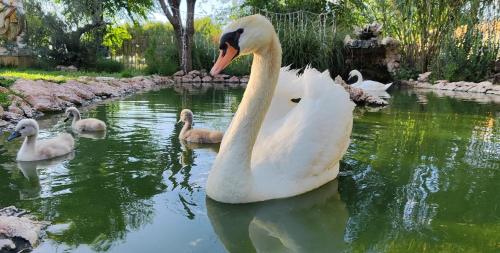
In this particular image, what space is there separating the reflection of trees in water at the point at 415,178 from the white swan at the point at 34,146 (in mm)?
3206

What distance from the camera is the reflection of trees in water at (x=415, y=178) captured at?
3.57 m

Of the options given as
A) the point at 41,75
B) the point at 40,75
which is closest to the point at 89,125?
the point at 40,75

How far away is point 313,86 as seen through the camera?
4.66 m

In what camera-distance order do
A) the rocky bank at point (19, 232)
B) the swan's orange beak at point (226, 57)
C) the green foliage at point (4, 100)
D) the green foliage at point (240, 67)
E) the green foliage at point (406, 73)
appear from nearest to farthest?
the rocky bank at point (19, 232)
the swan's orange beak at point (226, 57)
the green foliage at point (4, 100)
the green foliage at point (240, 67)
the green foliage at point (406, 73)

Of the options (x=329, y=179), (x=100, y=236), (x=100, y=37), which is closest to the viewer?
(x=100, y=236)

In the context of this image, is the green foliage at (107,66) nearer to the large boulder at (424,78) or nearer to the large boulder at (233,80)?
the large boulder at (233,80)

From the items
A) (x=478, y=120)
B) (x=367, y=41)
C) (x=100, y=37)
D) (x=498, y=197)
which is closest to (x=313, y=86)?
(x=498, y=197)

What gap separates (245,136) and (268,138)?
716mm

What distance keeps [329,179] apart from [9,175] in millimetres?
3115

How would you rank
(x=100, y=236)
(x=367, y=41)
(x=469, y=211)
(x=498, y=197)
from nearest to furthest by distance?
(x=100, y=236)
(x=469, y=211)
(x=498, y=197)
(x=367, y=41)

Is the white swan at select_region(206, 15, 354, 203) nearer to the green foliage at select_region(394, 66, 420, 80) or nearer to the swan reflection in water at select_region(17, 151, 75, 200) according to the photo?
the swan reflection in water at select_region(17, 151, 75, 200)

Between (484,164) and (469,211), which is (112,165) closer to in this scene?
(469,211)

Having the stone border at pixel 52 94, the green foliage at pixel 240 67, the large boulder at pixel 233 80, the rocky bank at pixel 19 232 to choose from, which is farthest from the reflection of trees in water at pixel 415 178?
the green foliage at pixel 240 67

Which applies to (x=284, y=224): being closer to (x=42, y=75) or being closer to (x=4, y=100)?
(x=4, y=100)
